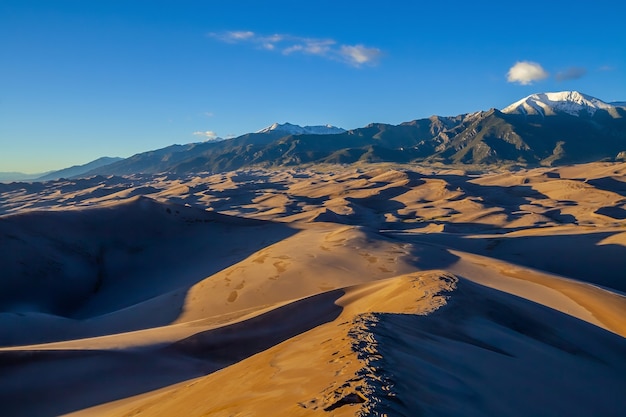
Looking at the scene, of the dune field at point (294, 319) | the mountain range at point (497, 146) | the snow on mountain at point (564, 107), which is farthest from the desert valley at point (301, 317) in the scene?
the snow on mountain at point (564, 107)

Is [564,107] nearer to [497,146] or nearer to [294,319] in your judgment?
[497,146]

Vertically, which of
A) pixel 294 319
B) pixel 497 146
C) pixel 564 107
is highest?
pixel 564 107

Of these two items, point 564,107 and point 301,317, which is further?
point 564,107

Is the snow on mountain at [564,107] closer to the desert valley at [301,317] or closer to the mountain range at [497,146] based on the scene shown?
the mountain range at [497,146]

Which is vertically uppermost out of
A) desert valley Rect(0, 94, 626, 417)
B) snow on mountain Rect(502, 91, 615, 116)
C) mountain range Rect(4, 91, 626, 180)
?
snow on mountain Rect(502, 91, 615, 116)

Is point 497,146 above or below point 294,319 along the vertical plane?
above

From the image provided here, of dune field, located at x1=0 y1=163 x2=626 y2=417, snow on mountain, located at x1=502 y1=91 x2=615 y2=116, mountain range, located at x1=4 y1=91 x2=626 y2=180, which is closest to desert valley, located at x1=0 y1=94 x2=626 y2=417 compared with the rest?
dune field, located at x1=0 y1=163 x2=626 y2=417

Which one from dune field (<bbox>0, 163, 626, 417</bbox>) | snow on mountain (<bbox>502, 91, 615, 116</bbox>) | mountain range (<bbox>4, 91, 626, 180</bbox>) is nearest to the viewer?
dune field (<bbox>0, 163, 626, 417</bbox>)

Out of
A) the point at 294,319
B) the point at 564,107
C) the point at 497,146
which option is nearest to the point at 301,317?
the point at 294,319

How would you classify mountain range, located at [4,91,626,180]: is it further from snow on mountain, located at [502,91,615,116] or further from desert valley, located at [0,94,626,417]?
desert valley, located at [0,94,626,417]
